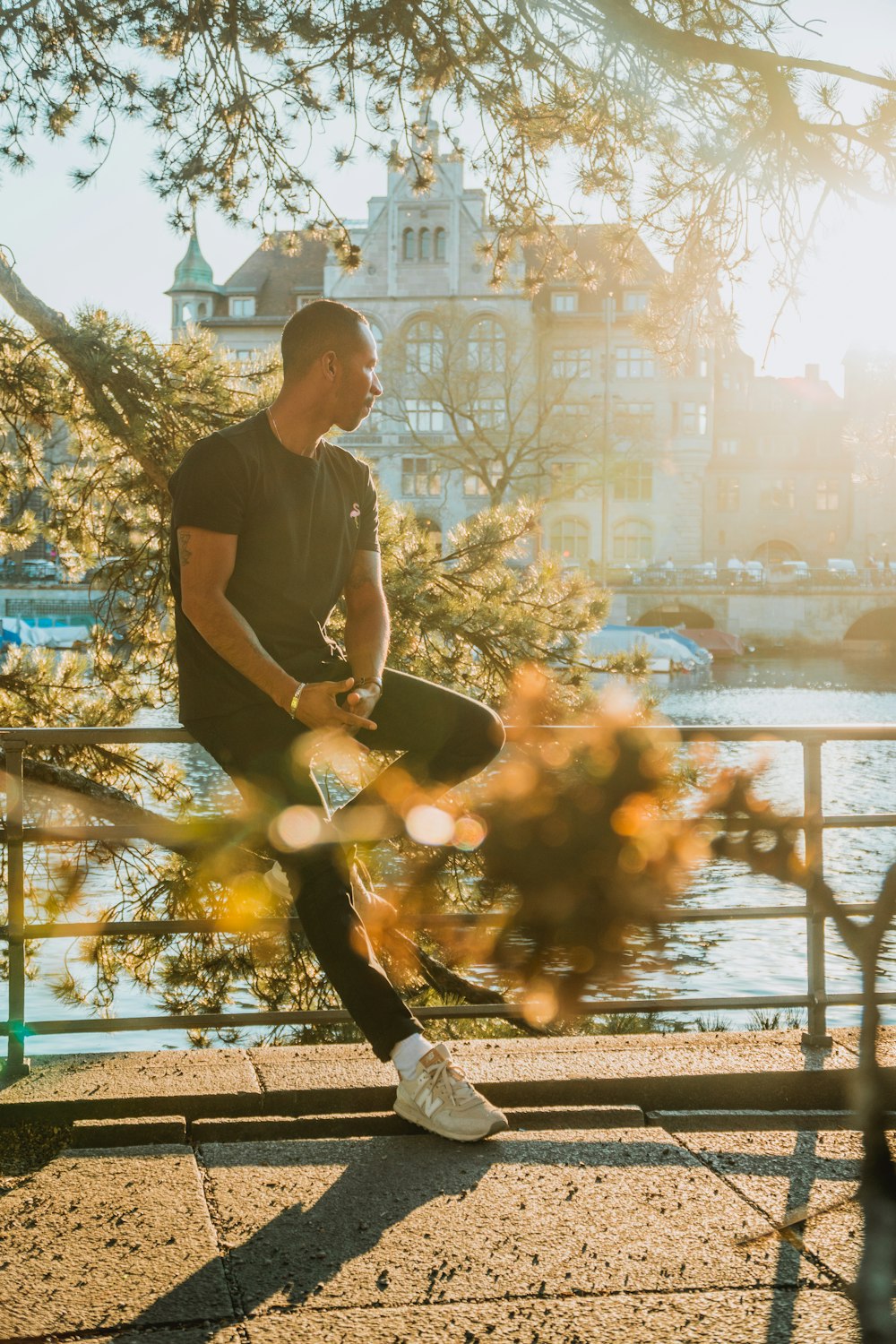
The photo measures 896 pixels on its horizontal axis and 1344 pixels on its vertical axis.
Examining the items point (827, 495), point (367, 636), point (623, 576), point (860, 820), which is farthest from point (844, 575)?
point (367, 636)

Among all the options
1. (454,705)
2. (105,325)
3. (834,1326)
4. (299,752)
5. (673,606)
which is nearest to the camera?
(834,1326)

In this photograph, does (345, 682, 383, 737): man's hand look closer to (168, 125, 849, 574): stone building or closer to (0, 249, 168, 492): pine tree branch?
(0, 249, 168, 492): pine tree branch

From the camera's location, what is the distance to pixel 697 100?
604 centimetres

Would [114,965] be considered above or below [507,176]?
below

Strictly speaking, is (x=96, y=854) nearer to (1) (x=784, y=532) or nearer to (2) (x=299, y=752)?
(2) (x=299, y=752)

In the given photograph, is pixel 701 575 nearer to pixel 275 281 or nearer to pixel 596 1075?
pixel 275 281

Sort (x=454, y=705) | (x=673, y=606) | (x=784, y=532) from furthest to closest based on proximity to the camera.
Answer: (x=784, y=532) < (x=673, y=606) < (x=454, y=705)

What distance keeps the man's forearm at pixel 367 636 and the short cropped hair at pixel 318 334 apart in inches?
23.7

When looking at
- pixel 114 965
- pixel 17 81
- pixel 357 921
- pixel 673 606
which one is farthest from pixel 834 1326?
pixel 673 606

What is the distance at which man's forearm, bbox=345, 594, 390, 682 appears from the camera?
3463mm

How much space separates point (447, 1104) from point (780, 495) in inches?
2780

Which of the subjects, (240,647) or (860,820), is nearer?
(240,647)

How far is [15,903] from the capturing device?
11.9ft

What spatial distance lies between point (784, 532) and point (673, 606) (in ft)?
63.8
